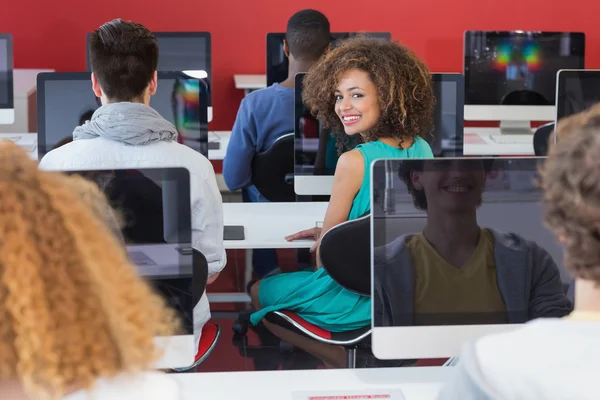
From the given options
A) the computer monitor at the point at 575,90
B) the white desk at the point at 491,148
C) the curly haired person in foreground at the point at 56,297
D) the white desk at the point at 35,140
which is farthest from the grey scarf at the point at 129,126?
the white desk at the point at 491,148

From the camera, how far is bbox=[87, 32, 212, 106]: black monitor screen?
4684 mm

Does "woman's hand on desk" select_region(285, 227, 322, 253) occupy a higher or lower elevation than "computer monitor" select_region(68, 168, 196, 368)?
lower

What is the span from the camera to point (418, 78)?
3.01m

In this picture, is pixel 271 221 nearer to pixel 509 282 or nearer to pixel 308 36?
pixel 308 36

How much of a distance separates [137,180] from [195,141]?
1397mm

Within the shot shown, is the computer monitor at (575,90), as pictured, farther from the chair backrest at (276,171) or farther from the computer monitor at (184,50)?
the computer monitor at (184,50)

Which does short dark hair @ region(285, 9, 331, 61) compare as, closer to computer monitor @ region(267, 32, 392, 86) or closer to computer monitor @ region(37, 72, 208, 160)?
computer monitor @ region(267, 32, 392, 86)

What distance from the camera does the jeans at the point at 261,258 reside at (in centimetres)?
400

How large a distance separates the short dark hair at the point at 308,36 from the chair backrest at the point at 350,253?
1.85 m

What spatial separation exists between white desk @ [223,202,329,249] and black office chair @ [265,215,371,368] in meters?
0.39

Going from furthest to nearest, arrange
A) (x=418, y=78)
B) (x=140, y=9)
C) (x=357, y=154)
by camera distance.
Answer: (x=140, y=9) < (x=418, y=78) < (x=357, y=154)

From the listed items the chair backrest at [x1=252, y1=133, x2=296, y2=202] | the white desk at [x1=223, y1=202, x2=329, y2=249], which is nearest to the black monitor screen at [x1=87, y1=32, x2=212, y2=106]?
the chair backrest at [x1=252, y1=133, x2=296, y2=202]

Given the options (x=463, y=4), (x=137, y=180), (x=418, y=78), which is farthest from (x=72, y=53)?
(x=137, y=180)

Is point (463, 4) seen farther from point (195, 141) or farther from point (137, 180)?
point (137, 180)
